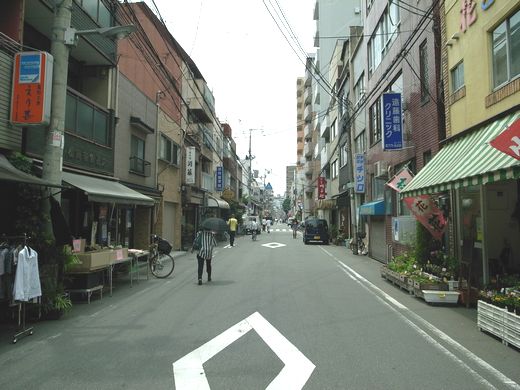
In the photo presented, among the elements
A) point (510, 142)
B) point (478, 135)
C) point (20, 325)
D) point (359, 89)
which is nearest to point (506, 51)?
point (478, 135)

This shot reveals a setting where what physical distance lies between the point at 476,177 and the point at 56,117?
7.65 metres

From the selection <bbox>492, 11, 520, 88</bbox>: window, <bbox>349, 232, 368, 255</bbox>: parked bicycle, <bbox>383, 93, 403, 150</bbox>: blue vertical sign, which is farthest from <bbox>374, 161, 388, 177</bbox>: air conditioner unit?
<bbox>492, 11, 520, 88</bbox>: window

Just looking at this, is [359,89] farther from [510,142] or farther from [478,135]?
[510,142]

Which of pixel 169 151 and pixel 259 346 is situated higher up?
pixel 169 151

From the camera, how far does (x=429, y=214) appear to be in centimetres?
1160

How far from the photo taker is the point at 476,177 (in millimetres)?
7457

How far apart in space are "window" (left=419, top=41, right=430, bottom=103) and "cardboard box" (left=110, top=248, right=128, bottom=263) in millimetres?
10428

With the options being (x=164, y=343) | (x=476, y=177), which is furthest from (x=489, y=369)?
(x=164, y=343)

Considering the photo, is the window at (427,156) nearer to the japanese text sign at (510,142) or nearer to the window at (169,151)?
the japanese text sign at (510,142)

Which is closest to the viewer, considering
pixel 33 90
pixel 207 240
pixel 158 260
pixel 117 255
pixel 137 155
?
pixel 33 90

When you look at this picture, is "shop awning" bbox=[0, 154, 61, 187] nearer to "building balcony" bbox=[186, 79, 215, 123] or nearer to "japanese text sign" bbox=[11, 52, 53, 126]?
"japanese text sign" bbox=[11, 52, 53, 126]

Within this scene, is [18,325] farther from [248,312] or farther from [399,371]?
[399,371]

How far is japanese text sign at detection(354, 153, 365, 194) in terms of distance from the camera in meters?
24.3

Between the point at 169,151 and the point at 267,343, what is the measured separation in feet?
62.3
